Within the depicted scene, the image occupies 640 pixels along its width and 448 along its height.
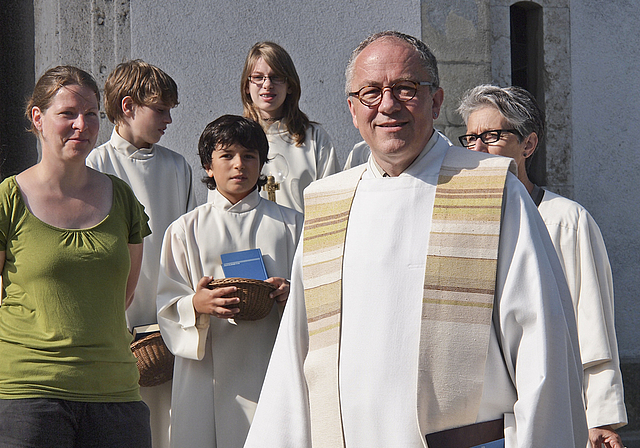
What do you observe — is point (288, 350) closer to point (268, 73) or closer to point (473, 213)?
point (473, 213)

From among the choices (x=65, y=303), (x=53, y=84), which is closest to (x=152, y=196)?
(x=53, y=84)

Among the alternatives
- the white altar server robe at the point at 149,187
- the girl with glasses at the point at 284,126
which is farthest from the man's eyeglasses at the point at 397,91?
the white altar server robe at the point at 149,187

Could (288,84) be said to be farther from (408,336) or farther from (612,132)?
(612,132)

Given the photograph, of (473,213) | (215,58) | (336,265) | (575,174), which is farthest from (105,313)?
(575,174)

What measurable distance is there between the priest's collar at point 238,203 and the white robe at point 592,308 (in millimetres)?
1458

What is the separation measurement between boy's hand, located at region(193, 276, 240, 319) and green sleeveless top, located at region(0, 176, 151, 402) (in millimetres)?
603

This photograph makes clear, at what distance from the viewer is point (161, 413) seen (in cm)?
432

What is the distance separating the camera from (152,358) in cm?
407

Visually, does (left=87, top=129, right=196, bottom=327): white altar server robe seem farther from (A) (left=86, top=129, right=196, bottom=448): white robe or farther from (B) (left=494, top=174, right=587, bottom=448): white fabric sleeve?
(B) (left=494, top=174, right=587, bottom=448): white fabric sleeve

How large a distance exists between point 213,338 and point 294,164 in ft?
4.12

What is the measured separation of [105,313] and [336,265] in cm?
101

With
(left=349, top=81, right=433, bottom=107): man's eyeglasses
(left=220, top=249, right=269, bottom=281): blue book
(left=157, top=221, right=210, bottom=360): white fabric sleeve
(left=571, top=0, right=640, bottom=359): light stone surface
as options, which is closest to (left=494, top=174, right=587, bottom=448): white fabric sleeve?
(left=349, top=81, right=433, bottom=107): man's eyeglasses

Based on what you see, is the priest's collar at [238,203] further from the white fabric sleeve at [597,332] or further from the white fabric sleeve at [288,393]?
the white fabric sleeve at [597,332]

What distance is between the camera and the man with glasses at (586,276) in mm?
3229
